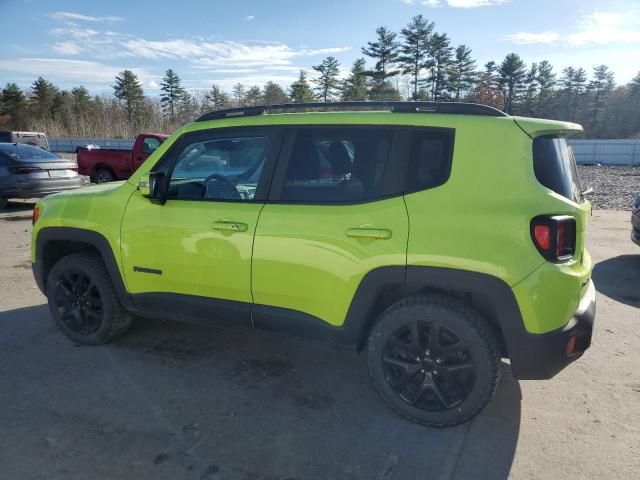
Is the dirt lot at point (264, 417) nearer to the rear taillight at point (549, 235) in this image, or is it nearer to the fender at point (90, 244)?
the fender at point (90, 244)

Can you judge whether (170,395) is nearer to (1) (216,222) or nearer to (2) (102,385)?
(2) (102,385)

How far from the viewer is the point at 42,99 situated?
64500 mm

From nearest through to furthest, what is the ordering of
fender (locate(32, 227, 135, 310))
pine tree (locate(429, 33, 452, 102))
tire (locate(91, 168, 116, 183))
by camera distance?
fender (locate(32, 227, 135, 310)) < tire (locate(91, 168, 116, 183)) < pine tree (locate(429, 33, 452, 102))

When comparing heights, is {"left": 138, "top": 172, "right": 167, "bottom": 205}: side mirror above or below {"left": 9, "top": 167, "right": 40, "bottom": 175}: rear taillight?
above

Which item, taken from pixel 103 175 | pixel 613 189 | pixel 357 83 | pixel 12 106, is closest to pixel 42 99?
pixel 12 106

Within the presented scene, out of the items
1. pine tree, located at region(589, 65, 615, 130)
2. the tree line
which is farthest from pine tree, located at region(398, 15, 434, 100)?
pine tree, located at region(589, 65, 615, 130)

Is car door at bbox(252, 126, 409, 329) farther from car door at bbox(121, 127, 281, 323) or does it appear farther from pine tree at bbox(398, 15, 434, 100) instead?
pine tree at bbox(398, 15, 434, 100)

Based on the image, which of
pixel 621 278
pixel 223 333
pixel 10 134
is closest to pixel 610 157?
pixel 621 278

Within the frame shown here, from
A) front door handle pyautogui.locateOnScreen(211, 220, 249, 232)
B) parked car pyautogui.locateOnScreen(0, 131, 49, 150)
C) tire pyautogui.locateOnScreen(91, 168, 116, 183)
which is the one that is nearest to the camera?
front door handle pyautogui.locateOnScreen(211, 220, 249, 232)

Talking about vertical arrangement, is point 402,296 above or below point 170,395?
above

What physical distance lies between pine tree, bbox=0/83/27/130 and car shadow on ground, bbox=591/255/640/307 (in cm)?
7055

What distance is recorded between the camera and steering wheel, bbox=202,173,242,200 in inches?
133

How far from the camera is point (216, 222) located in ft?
10.6

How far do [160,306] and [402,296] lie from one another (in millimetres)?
1850
